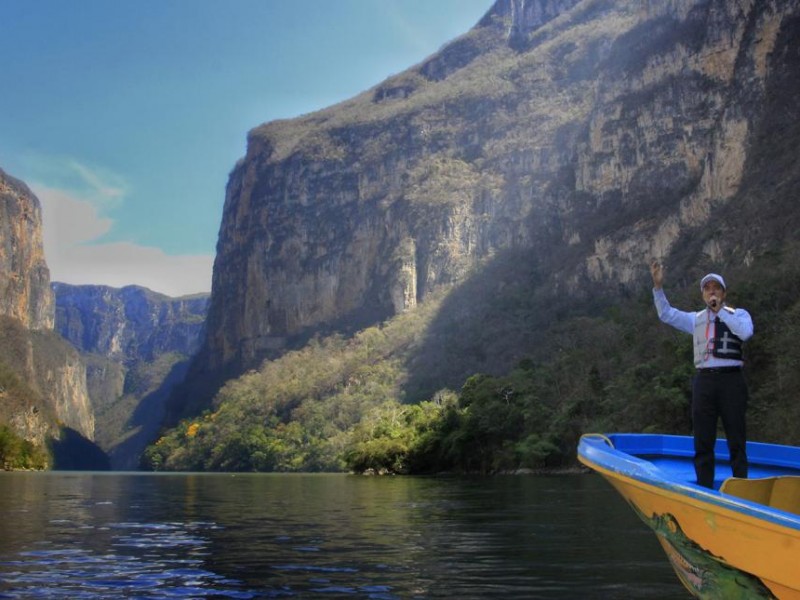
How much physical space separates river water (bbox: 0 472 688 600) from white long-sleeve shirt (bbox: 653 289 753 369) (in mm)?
2681

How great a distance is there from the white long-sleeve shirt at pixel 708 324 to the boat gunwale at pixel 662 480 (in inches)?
51.1

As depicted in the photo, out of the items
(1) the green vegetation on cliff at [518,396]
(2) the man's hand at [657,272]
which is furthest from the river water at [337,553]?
(1) the green vegetation on cliff at [518,396]

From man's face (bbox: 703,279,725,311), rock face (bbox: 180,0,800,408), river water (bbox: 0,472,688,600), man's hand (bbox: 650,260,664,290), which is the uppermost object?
rock face (bbox: 180,0,800,408)

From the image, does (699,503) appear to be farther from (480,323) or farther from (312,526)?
(480,323)

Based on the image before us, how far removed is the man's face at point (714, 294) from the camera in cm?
833

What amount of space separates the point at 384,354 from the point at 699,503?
14242 cm

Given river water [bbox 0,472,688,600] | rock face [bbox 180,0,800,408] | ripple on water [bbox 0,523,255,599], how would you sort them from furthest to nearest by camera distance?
rock face [bbox 180,0,800,408], river water [bbox 0,472,688,600], ripple on water [bbox 0,523,255,599]

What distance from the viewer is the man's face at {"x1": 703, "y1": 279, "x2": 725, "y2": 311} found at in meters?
8.33

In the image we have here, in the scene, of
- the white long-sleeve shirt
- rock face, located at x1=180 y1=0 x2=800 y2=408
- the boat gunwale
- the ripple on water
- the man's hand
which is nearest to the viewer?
the boat gunwale

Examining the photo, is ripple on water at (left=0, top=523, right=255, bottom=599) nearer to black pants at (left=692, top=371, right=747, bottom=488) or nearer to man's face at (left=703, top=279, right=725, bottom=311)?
black pants at (left=692, top=371, right=747, bottom=488)

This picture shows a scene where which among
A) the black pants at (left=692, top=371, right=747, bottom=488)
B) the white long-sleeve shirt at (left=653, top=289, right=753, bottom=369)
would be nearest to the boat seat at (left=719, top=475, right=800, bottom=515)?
the black pants at (left=692, top=371, right=747, bottom=488)

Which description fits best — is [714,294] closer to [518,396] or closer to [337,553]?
[337,553]

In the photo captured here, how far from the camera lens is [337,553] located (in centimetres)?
1295

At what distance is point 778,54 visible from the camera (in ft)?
328
